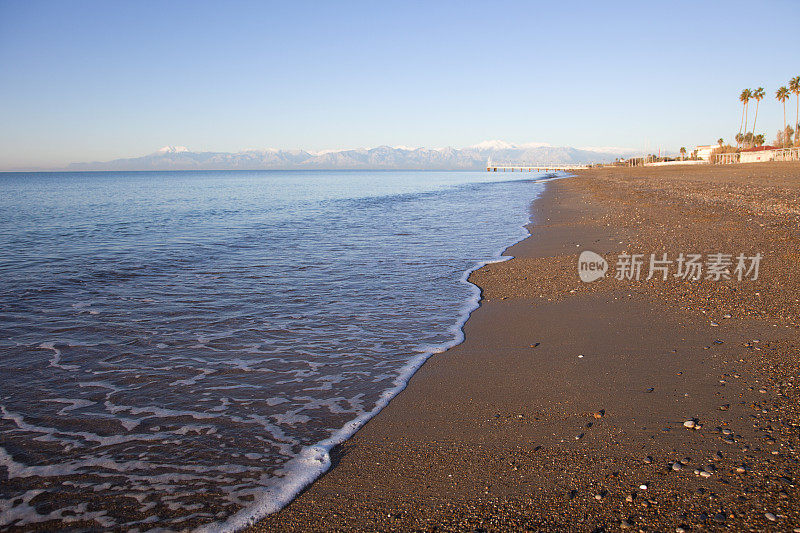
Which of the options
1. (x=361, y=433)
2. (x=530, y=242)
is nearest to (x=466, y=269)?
(x=530, y=242)

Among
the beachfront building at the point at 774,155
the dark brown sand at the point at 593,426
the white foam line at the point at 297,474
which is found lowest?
the white foam line at the point at 297,474

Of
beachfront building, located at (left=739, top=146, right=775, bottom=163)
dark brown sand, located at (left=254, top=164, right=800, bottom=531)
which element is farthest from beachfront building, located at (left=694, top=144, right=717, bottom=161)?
dark brown sand, located at (left=254, top=164, right=800, bottom=531)

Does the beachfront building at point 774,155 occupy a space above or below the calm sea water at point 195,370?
above

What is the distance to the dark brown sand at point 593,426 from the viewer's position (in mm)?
2961

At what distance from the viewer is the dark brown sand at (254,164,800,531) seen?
117 inches

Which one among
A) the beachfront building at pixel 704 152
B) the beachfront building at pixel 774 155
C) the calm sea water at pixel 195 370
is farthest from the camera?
the beachfront building at pixel 704 152

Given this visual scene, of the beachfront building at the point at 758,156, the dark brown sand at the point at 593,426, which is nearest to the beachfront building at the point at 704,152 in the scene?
the beachfront building at the point at 758,156

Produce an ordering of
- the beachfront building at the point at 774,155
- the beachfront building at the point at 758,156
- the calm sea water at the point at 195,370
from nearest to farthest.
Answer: the calm sea water at the point at 195,370 < the beachfront building at the point at 774,155 < the beachfront building at the point at 758,156

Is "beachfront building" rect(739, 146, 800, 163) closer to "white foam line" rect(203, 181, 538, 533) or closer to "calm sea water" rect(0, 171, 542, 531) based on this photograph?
"calm sea water" rect(0, 171, 542, 531)

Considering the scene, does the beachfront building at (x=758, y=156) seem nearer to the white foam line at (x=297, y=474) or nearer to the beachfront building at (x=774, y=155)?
the beachfront building at (x=774, y=155)

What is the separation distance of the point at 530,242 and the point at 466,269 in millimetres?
4261

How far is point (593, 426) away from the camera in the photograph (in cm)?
399

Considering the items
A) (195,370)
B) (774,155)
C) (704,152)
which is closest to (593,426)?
(195,370)

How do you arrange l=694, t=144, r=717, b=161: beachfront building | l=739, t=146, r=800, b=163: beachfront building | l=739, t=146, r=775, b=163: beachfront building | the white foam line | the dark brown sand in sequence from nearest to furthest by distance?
the dark brown sand → the white foam line → l=739, t=146, r=800, b=163: beachfront building → l=739, t=146, r=775, b=163: beachfront building → l=694, t=144, r=717, b=161: beachfront building
